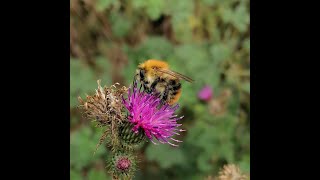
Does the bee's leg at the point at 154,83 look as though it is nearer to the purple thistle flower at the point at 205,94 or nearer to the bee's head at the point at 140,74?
the bee's head at the point at 140,74

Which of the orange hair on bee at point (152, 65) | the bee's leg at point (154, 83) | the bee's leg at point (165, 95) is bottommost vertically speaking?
the bee's leg at point (165, 95)

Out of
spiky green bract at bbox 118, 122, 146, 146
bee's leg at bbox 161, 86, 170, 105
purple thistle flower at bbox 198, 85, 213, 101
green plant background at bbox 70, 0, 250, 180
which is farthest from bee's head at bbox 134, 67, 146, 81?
purple thistle flower at bbox 198, 85, 213, 101

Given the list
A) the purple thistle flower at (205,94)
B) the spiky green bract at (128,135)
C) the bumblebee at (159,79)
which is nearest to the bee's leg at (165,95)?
the bumblebee at (159,79)

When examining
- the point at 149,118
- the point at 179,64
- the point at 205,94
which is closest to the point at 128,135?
the point at 149,118

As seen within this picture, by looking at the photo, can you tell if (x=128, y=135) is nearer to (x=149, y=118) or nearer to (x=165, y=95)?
(x=149, y=118)

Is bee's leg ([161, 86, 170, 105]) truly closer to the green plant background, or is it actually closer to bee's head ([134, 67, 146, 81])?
bee's head ([134, 67, 146, 81])
